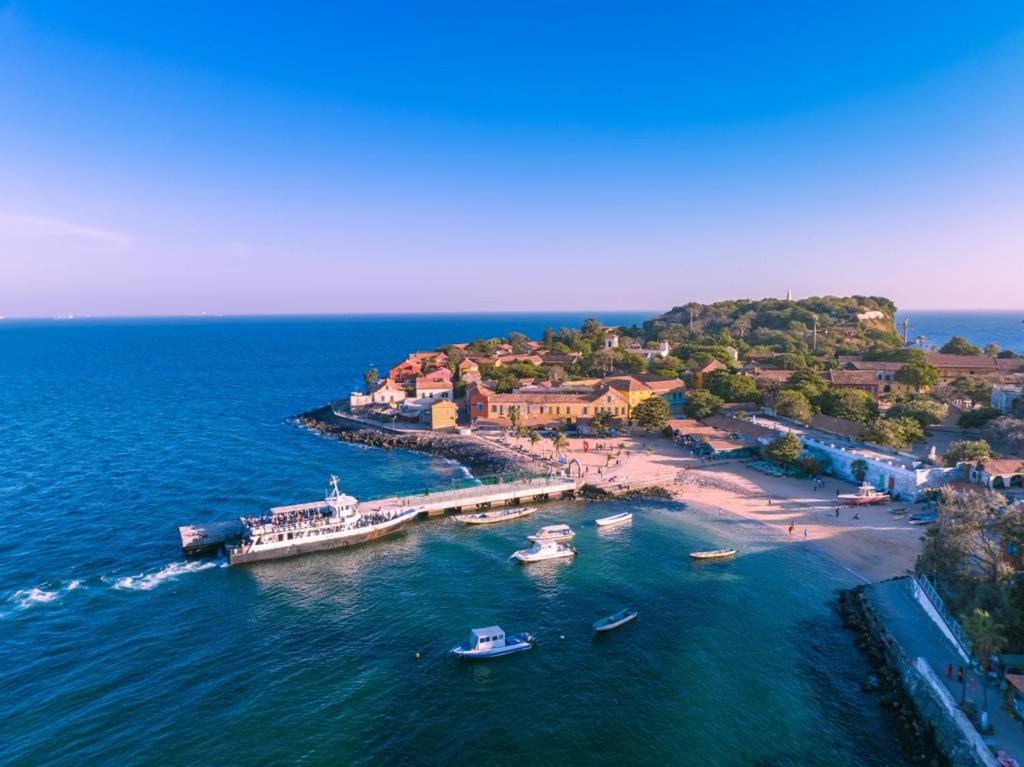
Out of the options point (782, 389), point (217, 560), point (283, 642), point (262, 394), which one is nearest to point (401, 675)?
point (283, 642)

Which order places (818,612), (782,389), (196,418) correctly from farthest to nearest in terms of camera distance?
(196,418), (782,389), (818,612)

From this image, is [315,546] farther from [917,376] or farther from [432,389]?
[917,376]

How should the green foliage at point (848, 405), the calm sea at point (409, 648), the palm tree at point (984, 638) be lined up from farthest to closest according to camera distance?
1. the green foliage at point (848, 405)
2. the calm sea at point (409, 648)
3. the palm tree at point (984, 638)

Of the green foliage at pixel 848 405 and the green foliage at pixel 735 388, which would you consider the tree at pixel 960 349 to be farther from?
the green foliage at pixel 848 405

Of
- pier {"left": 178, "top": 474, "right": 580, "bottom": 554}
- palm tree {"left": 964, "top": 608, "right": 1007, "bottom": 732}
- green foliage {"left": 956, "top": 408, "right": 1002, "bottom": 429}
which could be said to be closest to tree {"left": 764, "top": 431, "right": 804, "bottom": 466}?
pier {"left": 178, "top": 474, "right": 580, "bottom": 554}

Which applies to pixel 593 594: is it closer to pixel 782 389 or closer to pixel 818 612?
pixel 818 612

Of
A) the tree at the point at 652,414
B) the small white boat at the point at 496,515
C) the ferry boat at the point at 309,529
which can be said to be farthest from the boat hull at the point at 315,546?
the tree at the point at 652,414
